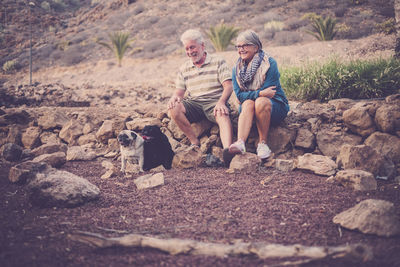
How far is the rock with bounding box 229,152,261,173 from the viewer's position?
3.32 m

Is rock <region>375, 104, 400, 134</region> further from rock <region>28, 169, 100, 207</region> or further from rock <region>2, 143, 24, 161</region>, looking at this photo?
rock <region>2, 143, 24, 161</region>

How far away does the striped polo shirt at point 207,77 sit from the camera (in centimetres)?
387

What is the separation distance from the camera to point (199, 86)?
13.1 feet

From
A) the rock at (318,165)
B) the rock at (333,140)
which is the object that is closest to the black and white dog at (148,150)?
the rock at (318,165)

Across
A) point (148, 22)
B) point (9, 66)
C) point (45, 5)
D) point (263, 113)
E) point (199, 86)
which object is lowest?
point (263, 113)

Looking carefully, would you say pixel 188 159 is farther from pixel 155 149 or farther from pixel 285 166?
pixel 285 166

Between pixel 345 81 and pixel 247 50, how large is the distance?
1986 millimetres

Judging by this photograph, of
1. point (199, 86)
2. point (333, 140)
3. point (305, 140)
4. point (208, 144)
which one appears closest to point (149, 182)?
point (208, 144)

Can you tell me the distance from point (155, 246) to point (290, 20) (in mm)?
17461

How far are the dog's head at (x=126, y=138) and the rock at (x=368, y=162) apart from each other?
243cm

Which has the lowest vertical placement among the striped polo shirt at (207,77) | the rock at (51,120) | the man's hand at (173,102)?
the rock at (51,120)

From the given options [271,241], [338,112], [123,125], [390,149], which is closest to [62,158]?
[123,125]

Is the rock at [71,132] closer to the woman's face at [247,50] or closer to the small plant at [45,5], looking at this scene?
the woman's face at [247,50]

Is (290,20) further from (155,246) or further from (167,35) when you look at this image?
(155,246)
